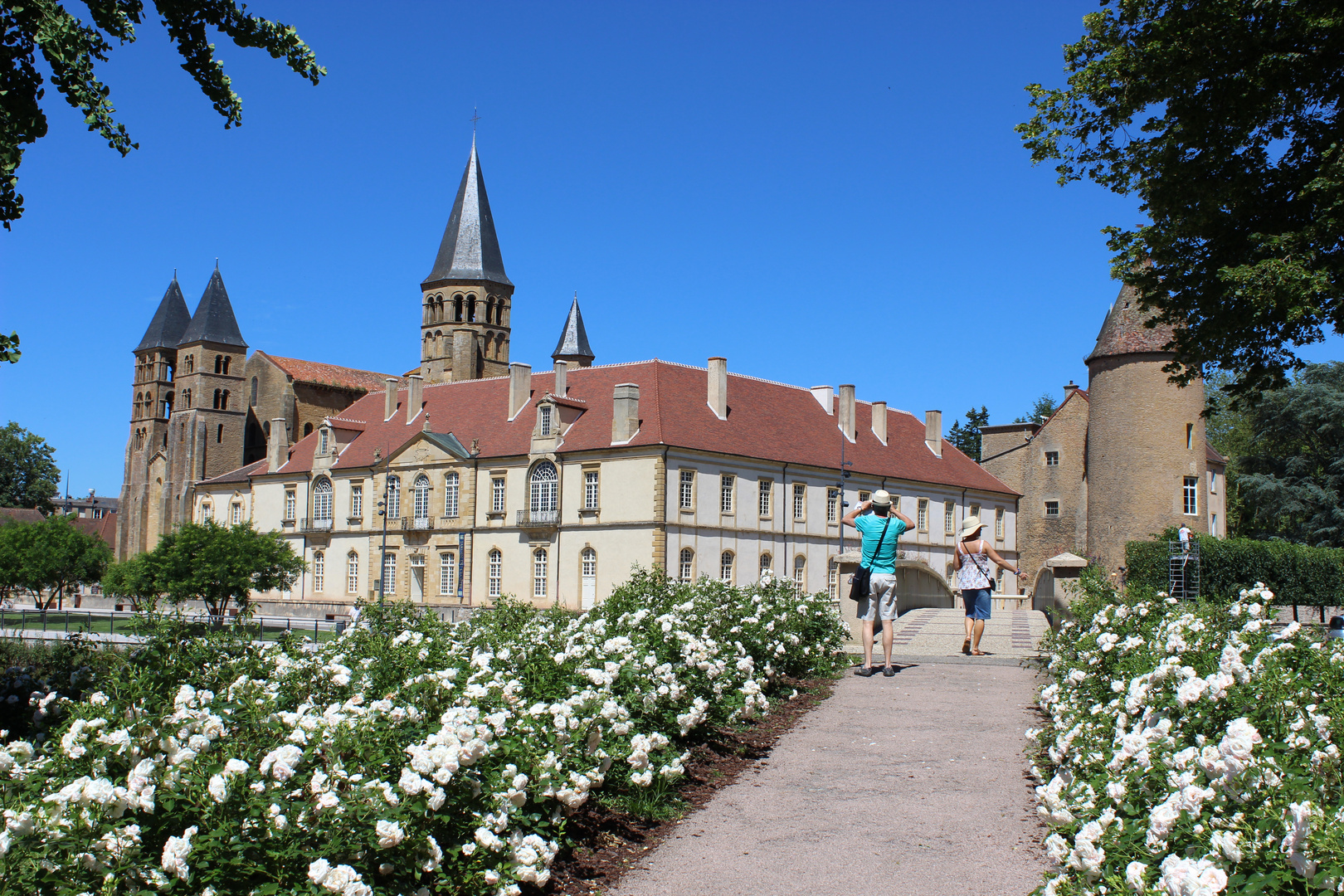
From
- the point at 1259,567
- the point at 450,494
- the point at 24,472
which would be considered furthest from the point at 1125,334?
the point at 24,472

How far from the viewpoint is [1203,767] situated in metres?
4.44

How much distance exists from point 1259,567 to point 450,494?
34.6 m

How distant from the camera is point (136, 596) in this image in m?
52.5

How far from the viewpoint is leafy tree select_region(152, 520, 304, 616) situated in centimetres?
4672

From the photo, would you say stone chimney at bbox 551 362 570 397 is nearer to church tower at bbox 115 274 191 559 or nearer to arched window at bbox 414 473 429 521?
arched window at bbox 414 473 429 521

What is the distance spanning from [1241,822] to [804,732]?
19.8 feet

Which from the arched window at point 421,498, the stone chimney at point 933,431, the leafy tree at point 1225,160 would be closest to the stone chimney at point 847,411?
the stone chimney at point 933,431

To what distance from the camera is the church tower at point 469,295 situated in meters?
76.6

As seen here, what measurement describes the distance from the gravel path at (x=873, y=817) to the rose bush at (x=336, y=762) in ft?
2.16

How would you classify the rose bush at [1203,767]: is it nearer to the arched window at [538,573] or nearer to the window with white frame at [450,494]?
the arched window at [538,573]

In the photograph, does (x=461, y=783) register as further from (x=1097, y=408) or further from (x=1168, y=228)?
(x=1097, y=408)

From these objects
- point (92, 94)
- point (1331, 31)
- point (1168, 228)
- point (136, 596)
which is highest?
point (1331, 31)

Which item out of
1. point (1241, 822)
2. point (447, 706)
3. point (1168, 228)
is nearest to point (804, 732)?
point (447, 706)

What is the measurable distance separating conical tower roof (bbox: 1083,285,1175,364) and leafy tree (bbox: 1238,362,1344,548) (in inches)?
475
